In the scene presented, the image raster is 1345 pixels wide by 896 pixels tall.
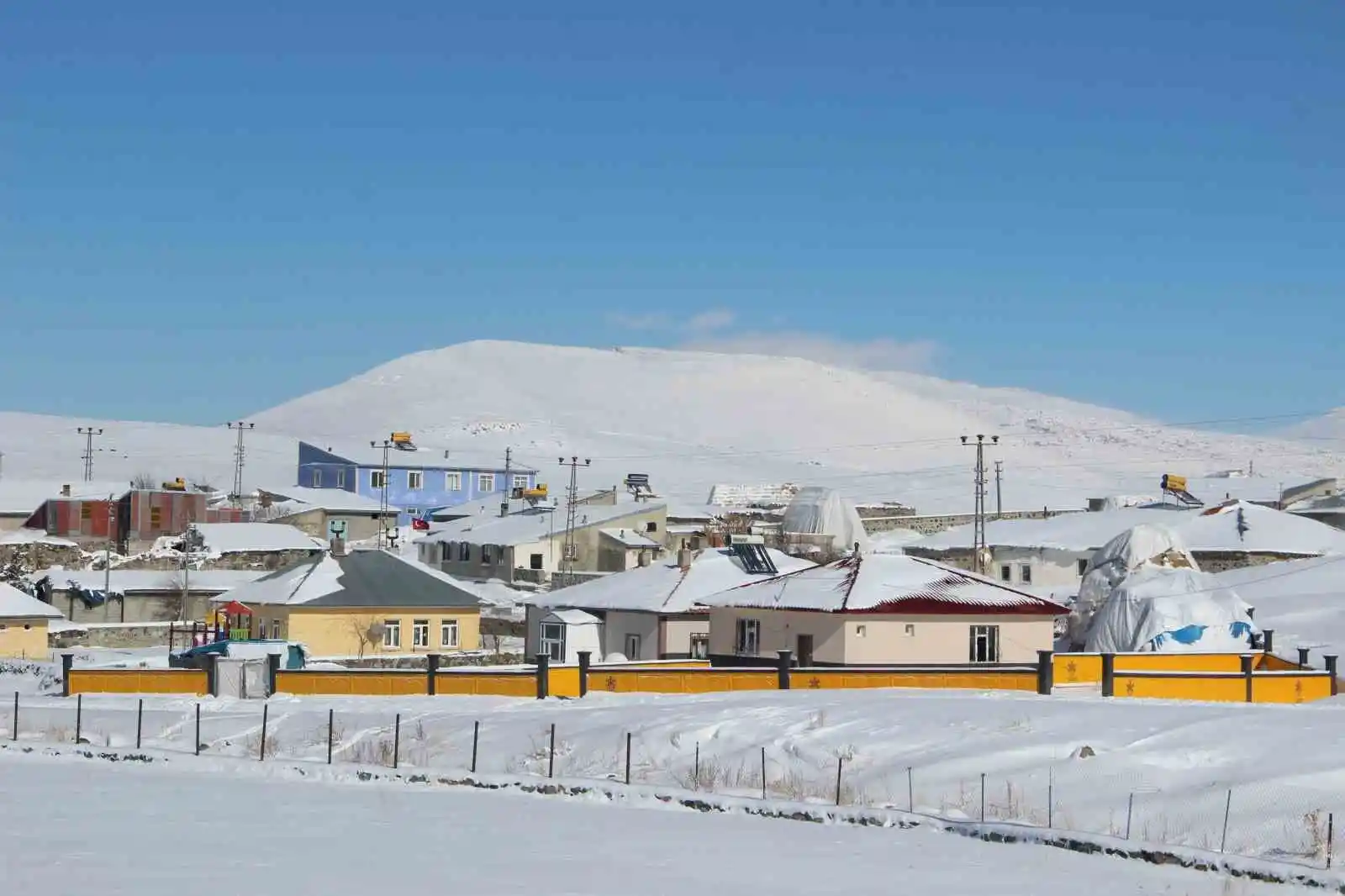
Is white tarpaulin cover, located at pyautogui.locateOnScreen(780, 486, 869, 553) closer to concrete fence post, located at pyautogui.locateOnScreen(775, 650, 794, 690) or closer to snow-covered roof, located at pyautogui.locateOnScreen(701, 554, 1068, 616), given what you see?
snow-covered roof, located at pyautogui.locateOnScreen(701, 554, 1068, 616)

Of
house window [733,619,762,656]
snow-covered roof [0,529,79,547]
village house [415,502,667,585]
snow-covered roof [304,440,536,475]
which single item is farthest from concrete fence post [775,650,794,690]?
snow-covered roof [304,440,536,475]

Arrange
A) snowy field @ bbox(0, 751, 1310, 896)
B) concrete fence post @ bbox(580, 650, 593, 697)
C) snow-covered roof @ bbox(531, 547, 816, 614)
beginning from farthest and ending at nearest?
snow-covered roof @ bbox(531, 547, 816, 614) < concrete fence post @ bbox(580, 650, 593, 697) < snowy field @ bbox(0, 751, 1310, 896)

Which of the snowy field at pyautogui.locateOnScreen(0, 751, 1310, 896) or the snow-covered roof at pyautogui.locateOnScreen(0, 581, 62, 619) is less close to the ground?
the snow-covered roof at pyautogui.locateOnScreen(0, 581, 62, 619)

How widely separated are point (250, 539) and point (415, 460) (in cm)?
4366

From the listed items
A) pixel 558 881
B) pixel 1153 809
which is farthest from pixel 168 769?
pixel 1153 809

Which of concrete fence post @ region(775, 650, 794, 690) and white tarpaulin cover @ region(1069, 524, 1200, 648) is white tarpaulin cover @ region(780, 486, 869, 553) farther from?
concrete fence post @ region(775, 650, 794, 690)

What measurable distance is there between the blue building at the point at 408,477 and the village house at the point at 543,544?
25.3m

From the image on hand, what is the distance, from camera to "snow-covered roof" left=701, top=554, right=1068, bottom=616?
1789 inches

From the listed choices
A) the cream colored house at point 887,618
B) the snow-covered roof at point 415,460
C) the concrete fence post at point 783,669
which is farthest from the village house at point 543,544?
the concrete fence post at point 783,669

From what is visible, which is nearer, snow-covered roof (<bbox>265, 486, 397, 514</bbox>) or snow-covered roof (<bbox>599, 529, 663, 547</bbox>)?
snow-covered roof (<bbox>599, 529, 663, 547</bbox>)

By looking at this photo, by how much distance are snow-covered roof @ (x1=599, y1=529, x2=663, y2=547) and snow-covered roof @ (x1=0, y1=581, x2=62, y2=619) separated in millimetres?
30287

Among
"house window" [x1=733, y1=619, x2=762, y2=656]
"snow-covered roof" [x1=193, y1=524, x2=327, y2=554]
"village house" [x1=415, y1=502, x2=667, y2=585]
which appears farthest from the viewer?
"village house" [x1=415, y1=502, x2=667, y2=585]

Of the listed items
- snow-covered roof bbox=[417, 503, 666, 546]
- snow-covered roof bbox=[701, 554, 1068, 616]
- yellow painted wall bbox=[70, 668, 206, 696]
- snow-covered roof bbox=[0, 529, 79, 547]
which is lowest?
yellow painted wall bbox=[70, 668, 206, 696]

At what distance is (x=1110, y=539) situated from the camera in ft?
257
